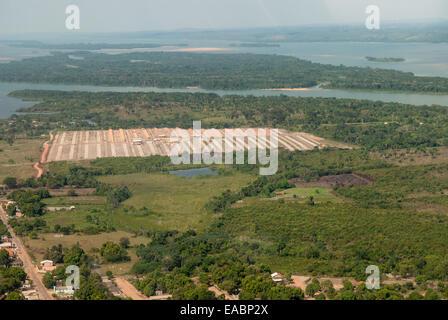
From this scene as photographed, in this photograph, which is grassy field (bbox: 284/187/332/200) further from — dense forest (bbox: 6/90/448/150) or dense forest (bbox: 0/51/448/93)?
dense forest (bbox: 0/51/448/93)

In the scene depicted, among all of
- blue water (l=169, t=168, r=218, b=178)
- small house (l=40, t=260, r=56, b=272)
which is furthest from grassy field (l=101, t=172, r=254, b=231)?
small house (l=40, t=260, r=56, b=272)

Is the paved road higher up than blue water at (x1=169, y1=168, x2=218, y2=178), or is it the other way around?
blue water at (x1=169, y1=168, x2=218, y2=178)

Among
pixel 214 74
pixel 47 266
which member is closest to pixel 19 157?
pixel 47 266

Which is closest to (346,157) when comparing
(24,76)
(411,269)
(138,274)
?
(411,269)

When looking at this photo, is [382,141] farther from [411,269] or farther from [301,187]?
[411,269]

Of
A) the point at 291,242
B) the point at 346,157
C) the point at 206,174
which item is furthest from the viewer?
the point at 346,157
